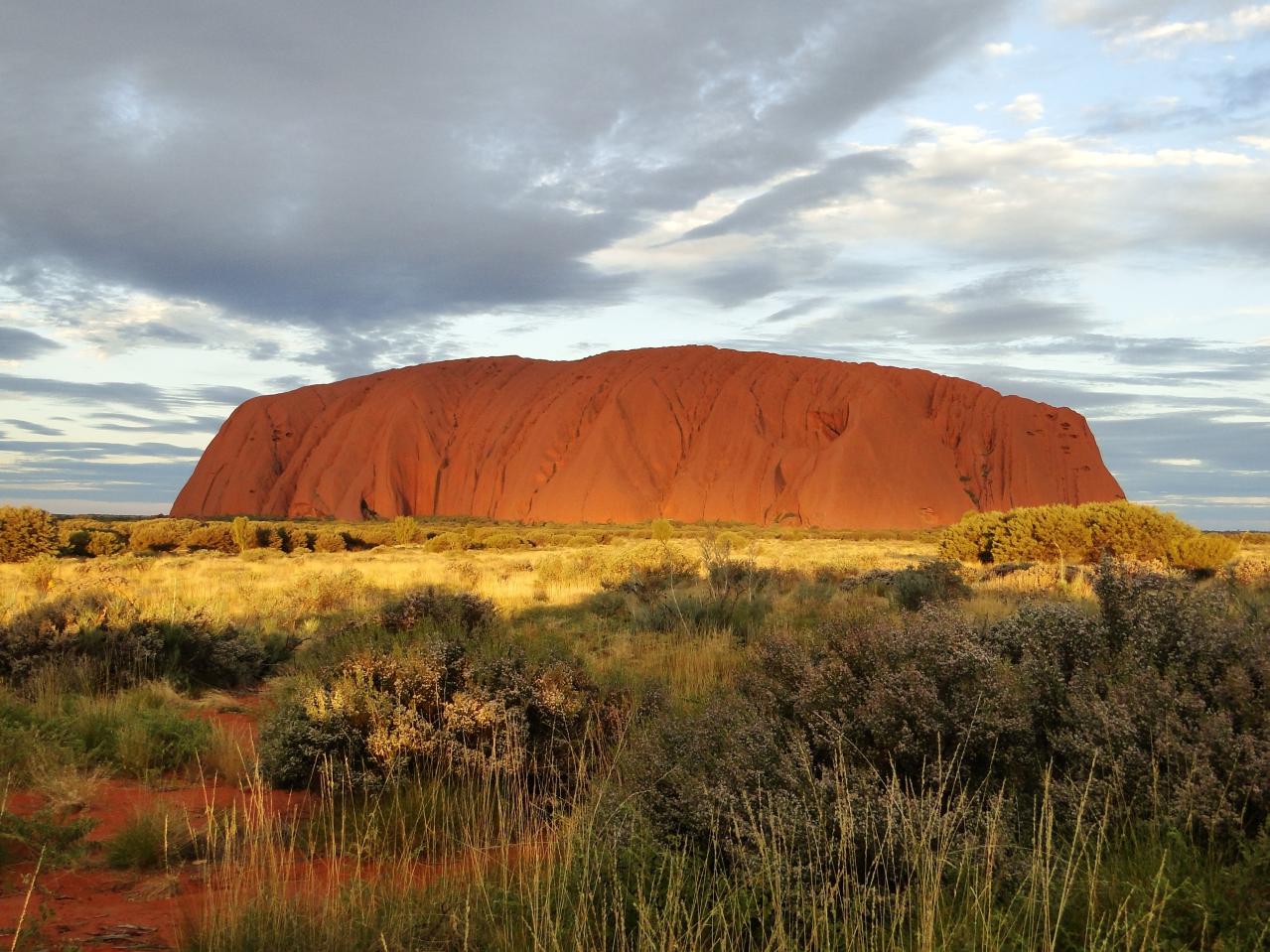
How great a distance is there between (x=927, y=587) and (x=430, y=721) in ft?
31.7

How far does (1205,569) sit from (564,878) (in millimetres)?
17059

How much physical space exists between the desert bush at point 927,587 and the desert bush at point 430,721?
24.7 ft

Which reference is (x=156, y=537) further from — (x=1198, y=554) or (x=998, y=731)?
(x=998, y=731)

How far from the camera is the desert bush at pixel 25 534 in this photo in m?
25.2


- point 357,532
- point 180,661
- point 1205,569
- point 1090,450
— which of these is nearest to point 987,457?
point 1090,450

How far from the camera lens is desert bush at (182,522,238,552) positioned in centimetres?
3519

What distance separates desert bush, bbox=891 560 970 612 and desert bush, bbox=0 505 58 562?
24.9 metres

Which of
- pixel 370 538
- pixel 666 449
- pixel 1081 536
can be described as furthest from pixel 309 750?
pixel 666 449

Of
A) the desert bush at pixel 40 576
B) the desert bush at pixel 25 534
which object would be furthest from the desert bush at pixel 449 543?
the desert bush at pixel 40 576

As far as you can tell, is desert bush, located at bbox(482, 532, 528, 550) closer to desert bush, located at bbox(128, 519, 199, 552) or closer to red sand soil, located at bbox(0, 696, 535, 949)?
desert bush, located at bbox(128, 519, 199, 552)

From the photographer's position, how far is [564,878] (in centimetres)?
327

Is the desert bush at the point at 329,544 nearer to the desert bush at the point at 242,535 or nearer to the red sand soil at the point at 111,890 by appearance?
the desert bush at the point at 242,535

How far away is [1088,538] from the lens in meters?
17.1

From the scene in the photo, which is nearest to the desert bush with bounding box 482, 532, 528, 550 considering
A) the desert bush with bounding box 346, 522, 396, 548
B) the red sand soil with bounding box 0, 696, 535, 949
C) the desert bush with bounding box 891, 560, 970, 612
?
the desert bush with bounding box 346, 522, 396, 548
